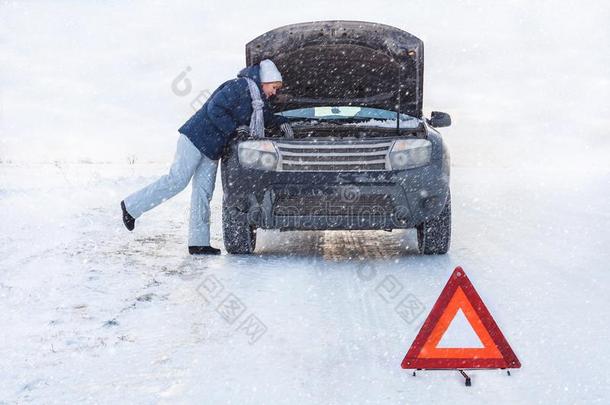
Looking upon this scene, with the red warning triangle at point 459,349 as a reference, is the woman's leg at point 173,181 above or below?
below

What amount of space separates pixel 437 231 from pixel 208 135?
6.98ft

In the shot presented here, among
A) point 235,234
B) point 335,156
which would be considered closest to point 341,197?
point 335,156

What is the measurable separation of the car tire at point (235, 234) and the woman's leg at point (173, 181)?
58cm

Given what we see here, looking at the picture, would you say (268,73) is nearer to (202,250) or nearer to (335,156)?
(335,156)

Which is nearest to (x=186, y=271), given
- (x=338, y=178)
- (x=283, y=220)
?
(x=283, y=220)

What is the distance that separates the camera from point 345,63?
651 centimetres

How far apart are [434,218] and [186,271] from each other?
2071 millimetres

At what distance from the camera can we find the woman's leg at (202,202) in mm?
5848

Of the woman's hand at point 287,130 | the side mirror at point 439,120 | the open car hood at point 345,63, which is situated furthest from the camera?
the side mirror at point 439,120

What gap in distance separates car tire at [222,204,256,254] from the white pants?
0.84 feet

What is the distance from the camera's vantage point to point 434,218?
549 centimetres

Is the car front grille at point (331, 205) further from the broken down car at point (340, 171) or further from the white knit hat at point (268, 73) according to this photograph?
the white knit hat at point (268, 73)

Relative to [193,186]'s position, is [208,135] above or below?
above

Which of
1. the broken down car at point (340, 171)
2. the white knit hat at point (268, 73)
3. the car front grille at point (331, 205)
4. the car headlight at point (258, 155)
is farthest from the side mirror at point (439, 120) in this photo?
the car headlight at point (258, 155)
